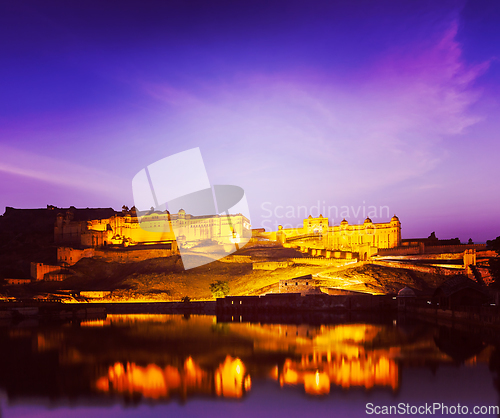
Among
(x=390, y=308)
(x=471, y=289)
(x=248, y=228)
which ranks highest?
(x=248, y=228)

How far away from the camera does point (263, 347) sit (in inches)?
1029

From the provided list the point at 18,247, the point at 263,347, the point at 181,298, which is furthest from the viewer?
the point at 18,247

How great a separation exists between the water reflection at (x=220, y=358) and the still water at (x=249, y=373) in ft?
0.18

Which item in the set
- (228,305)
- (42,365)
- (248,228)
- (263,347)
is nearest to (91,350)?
(42,365)

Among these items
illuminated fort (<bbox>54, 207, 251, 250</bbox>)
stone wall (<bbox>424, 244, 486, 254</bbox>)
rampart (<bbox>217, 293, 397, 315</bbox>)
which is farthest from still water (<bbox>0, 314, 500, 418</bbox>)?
illuminated fort (<bbox>54, 207, 251, 250</bbox>)

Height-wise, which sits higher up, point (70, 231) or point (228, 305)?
point (70, 231)

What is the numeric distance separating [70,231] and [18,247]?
1045cm

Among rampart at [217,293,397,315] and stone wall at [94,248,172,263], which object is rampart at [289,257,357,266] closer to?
rampart at [217,293,397,315]

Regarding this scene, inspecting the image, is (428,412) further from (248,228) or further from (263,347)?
(248,228)

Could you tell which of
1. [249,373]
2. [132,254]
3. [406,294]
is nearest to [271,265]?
[406,294]

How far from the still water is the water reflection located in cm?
6

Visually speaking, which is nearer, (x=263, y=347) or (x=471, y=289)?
(x=263, y=347)

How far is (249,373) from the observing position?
65.3 feet

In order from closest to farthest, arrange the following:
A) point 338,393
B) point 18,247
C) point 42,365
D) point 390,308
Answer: point 338,393
point 42,365
point 390,308
point 18,247
